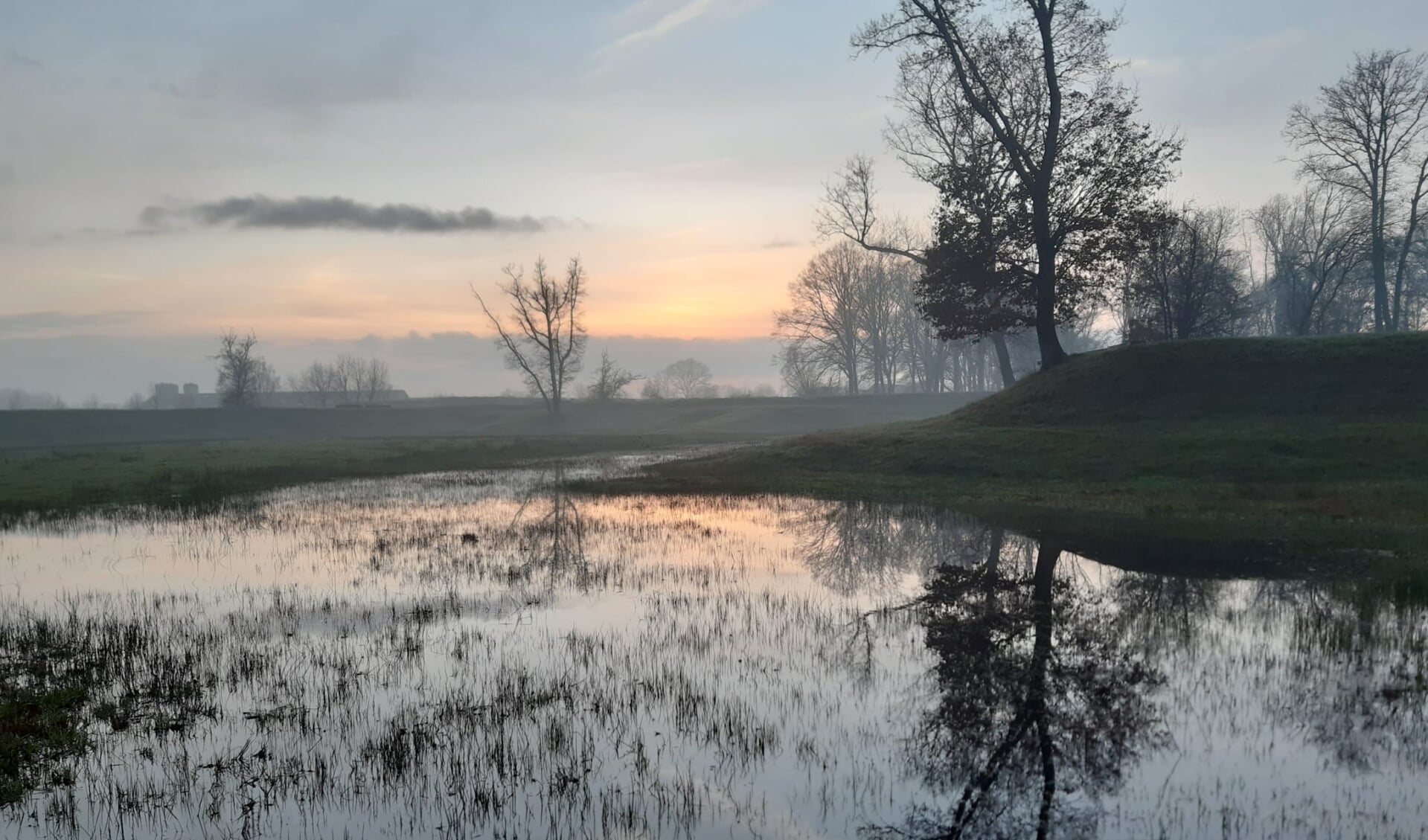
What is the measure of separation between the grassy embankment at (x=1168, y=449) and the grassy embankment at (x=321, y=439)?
17.2 meters

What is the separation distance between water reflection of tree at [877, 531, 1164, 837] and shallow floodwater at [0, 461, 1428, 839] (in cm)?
4

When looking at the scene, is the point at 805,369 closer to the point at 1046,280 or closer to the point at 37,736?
the point at 1046,280

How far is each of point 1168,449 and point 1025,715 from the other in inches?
896

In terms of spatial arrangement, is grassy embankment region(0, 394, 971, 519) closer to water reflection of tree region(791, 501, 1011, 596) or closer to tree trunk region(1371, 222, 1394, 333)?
water reflection of tree region(791, 501, 1011, 596)

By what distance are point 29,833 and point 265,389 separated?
202 meters

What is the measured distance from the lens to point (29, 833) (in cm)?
606

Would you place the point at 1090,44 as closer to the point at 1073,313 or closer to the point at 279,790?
the point at 1073,313

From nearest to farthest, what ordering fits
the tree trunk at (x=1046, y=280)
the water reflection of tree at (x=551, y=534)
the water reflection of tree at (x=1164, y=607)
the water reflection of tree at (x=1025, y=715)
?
the water reflection of tree at (x=1025, y=715) → the water reflection of tree at (x=1164, y=607) → the water reflection of tree at (x=551, y=534) → the tree trunk at (x=1046, y=280)

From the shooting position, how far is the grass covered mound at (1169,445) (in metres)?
22.2

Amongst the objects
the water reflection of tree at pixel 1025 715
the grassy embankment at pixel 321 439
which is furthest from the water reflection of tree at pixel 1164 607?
the grassy embankment at pixel 321 439

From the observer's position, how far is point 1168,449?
2728 centimetres

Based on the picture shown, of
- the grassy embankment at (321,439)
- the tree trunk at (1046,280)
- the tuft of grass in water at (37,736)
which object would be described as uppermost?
the tree trunk at (1046,280)

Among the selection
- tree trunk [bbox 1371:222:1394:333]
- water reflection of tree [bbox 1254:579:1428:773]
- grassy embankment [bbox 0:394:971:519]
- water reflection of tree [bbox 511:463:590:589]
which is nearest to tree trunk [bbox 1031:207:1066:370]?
water reflection of tree [bbox 511:463:590:589]

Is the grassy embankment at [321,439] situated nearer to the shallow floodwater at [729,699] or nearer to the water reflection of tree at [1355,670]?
the shallow floodwater at [729,699]
